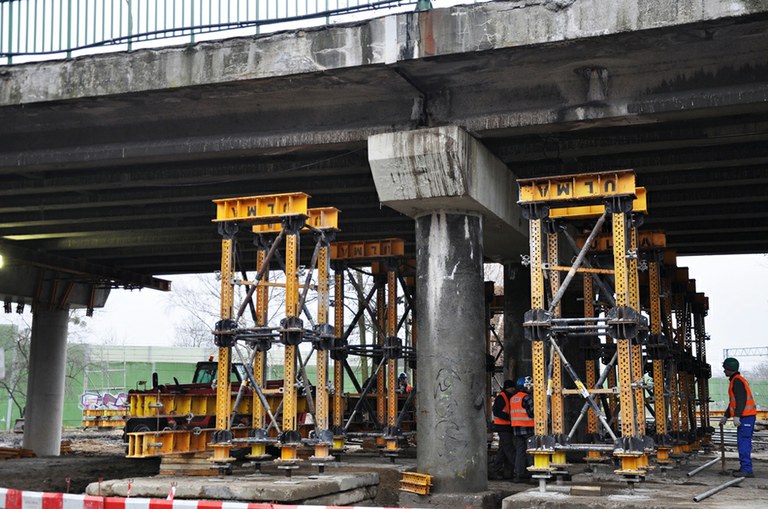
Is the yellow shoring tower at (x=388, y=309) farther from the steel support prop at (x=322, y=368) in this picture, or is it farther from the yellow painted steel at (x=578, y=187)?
the yellow painted steel at (x=578, y=187)

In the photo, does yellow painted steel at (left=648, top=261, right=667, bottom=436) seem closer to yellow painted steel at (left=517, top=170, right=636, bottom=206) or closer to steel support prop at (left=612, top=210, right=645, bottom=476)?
steel support prop at (left=612, top=210, right=645, bottom=476)

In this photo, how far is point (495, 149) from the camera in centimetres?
1549

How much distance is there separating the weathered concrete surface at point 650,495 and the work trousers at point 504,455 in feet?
8.04

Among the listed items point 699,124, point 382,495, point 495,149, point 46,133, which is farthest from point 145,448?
point 699,124

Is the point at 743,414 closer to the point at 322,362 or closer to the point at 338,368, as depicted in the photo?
the point at 322,362

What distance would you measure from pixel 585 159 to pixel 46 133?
29.9 feet

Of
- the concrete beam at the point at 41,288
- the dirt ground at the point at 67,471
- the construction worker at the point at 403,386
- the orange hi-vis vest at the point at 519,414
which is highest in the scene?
the concrete beam at the point at 41,288

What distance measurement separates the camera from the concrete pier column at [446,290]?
519 inches

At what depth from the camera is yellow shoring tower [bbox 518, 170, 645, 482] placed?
1200 centimetres

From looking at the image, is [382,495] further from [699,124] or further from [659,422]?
[699,124]

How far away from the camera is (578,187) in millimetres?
12492

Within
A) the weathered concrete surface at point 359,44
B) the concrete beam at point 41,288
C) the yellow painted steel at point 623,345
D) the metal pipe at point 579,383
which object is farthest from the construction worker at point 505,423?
the concrete beam at point 41,288

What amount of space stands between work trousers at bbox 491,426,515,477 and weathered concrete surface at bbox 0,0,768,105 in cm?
759

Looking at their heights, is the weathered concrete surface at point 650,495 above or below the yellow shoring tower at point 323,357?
below
